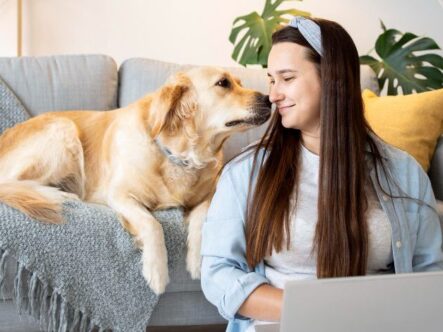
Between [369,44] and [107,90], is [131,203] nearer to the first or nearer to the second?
[107,90]

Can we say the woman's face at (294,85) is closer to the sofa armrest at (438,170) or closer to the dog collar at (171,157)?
the dog collar at (171,157)

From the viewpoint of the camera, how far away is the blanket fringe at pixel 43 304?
1.51m

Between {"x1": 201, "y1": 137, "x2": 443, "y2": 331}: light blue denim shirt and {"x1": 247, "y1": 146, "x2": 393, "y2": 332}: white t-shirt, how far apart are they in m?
0.02

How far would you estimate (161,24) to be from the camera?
3.21 m

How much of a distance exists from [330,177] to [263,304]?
1.04 feet

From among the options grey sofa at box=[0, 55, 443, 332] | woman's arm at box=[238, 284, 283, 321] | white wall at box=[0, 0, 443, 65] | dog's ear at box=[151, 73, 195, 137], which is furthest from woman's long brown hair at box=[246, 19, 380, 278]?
white wall at box=[0, 0, 443, 65]

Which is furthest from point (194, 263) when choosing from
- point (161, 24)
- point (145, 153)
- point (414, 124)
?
point (161, 24)

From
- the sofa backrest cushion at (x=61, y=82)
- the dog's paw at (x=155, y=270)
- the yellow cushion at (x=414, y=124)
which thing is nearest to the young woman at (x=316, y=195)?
the dog's paw at (x=155, y=270)

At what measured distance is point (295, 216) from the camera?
1173 mm

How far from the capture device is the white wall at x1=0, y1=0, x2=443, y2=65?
3090mm

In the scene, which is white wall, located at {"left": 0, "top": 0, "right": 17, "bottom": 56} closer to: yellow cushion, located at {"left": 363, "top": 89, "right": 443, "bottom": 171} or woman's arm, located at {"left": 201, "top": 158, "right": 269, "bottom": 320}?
yellow cushion, located at {"left": 363, "top": 89, "right": 443, "bottom": 171}

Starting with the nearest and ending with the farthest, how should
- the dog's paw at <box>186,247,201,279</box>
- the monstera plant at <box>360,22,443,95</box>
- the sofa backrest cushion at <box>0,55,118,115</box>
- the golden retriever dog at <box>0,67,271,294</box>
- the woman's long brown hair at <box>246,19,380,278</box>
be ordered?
1. the woman's long brown hair at <box>246,19,380,278</box>
2. the dog's paw at <box>186,247,201,279</box>
3. the golden retriever dog at <box>0,67,271,294</box>
4. the sofa backrest cushion at <box>0,55,118,115</box>
5. the monstera plant at <box>360,22,443,95</box>

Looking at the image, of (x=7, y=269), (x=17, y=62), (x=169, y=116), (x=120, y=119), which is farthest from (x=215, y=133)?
(x=17, y=62)

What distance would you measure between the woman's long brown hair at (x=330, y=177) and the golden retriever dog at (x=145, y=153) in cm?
51
